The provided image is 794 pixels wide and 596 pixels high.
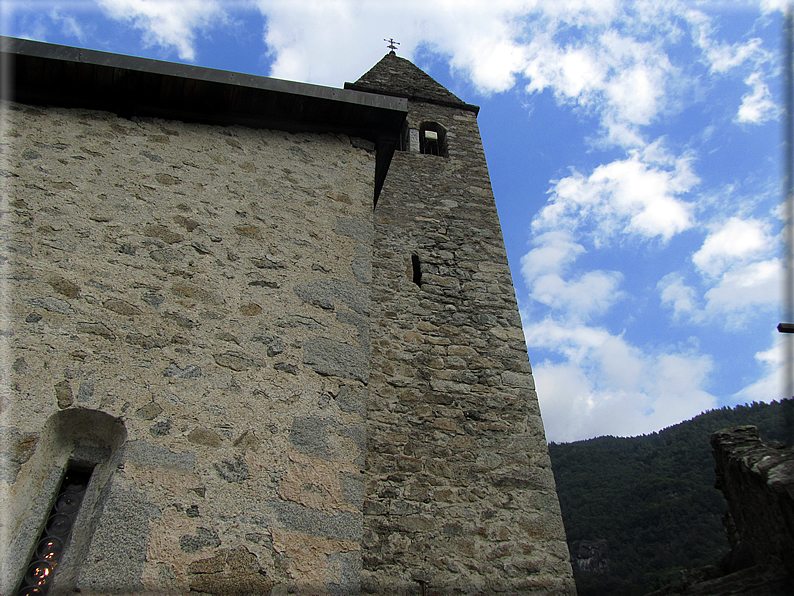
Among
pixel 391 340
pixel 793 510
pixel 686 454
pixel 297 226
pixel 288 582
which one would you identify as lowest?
pixel 288 582

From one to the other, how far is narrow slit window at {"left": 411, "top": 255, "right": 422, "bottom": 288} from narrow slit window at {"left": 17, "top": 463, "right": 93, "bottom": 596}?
4081 mm

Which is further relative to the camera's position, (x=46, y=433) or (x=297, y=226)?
(x=297, y=226)

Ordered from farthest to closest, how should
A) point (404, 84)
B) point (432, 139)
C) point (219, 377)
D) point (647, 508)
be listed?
point (647, 508) < point (404, 84) < point (432, 139) < point (219, 377)

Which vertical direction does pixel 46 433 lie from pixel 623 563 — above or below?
below

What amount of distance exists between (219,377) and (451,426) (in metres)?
2.78

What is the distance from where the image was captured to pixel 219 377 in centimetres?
214

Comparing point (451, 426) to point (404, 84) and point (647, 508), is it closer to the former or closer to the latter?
point (404, 84)

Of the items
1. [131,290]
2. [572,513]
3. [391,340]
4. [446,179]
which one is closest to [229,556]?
[131,290]

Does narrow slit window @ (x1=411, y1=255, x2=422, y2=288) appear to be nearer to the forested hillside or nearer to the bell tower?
the bell tower

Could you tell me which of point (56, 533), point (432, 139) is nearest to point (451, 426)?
point (56, 533)

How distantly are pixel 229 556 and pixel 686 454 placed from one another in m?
17.7

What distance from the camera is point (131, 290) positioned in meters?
2.27

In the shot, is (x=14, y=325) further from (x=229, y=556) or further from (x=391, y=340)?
(x=391, y=340)

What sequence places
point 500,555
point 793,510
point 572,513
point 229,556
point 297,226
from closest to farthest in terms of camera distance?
point 793,510, point 229,556, point 297,226, point 500,555, point 572,513
